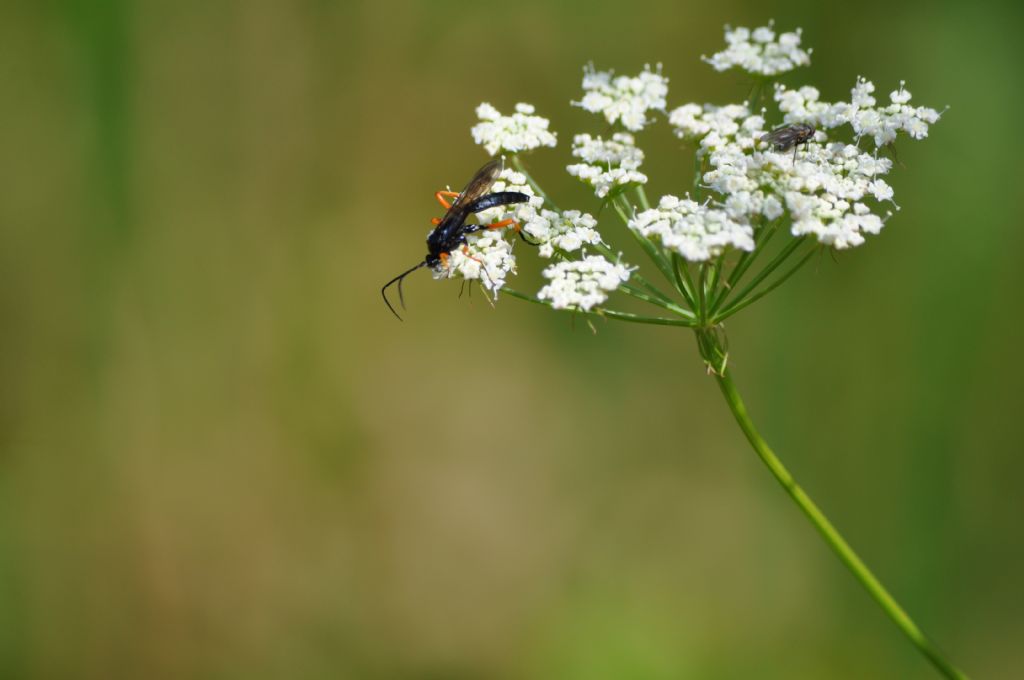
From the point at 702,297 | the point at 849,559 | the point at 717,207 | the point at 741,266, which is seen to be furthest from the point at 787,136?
the point at 849,559

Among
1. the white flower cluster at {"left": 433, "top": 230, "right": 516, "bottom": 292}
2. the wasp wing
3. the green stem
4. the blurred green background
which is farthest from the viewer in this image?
the blurred green background

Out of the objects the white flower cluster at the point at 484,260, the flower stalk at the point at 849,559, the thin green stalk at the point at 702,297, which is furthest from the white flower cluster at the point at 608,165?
the flower stalk at the point at 849,559

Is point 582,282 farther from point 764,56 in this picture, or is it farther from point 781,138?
point 764,56

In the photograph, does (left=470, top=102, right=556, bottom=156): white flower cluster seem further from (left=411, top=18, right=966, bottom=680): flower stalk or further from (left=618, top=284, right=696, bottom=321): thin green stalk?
(left=618, top=284, right=696, bottom=321): thin green stalk

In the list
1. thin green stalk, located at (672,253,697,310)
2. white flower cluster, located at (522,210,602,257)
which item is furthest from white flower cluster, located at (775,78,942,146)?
white flower cluster, located at (522,210,602,257)

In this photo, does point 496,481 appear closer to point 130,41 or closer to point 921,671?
point 921,671

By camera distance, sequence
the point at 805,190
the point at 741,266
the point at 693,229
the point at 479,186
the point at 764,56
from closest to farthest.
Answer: the point at 693,229 < the point at 805,190 < the point at 741,266 < the point at 479,186 < the point at 764,56

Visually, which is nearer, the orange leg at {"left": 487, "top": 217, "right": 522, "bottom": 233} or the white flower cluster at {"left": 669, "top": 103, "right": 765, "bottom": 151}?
the orange leg at {"left": 487, "top": 217, "right": 522, "bottom": 233}
